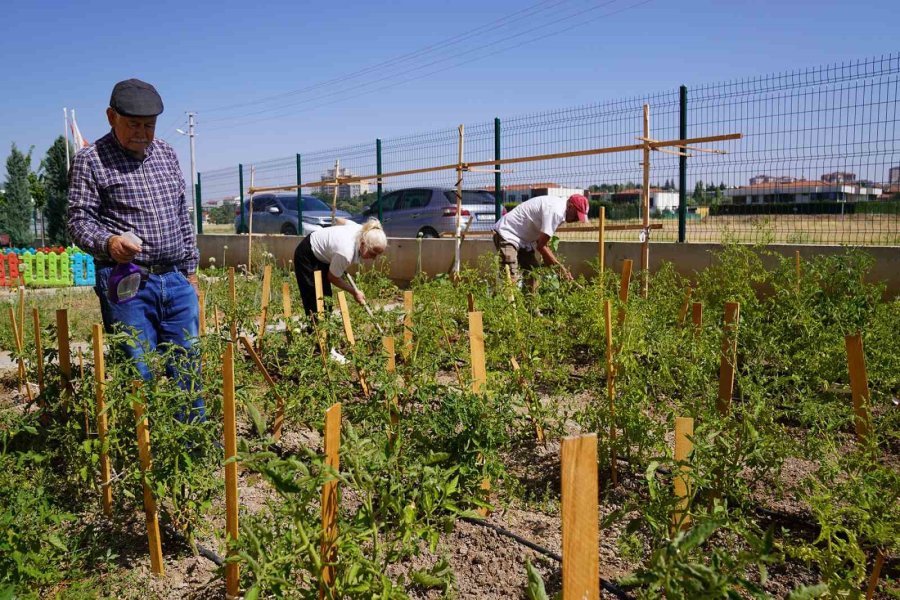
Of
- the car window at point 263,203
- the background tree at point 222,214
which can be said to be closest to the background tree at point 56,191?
the background tree at point 222,214

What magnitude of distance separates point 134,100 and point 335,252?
2192 mm

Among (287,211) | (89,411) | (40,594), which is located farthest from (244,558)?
(287,211)

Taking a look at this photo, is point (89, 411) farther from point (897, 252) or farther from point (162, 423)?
point (897, 252)

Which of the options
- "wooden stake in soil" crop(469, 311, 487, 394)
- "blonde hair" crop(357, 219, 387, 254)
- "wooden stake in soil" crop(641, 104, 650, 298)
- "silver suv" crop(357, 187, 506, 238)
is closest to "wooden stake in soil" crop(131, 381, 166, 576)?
"wooden stake in soil" crop(469, 311, 487, 394)

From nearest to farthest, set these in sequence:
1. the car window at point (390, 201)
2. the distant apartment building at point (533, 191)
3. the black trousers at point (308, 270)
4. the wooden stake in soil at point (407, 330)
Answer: the wooden stake in soil at point (407, 330) < the black trousers at point (308, 270) < the distant apartment building at point (533, 191) < the car window at point (390, 201)

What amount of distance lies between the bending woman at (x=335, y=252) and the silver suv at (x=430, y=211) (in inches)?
229

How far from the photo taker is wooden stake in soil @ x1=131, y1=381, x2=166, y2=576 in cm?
214

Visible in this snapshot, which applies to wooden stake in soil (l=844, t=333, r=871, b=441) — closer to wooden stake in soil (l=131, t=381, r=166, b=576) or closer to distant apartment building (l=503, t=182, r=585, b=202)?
wooden stake in soil (l=131, t=381, r=166, b=576)

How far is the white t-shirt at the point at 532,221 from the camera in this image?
6.07m

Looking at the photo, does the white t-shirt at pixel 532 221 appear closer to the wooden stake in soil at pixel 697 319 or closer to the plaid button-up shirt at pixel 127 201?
the wooden stake in soil at pixel 697 319

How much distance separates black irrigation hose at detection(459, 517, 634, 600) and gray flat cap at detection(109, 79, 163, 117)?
1.88m

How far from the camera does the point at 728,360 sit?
2.40 meters

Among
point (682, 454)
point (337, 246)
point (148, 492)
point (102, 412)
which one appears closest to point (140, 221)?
point (102, 412)

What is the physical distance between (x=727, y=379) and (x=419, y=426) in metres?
1.10
